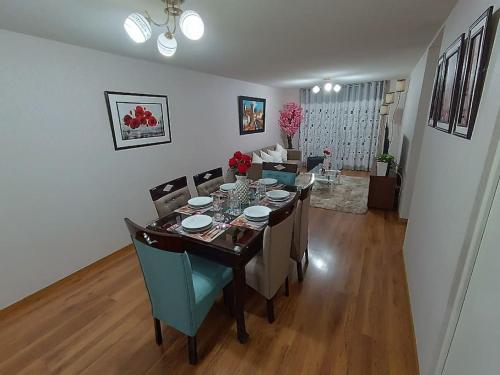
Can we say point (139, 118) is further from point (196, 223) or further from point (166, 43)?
point (196, 223)

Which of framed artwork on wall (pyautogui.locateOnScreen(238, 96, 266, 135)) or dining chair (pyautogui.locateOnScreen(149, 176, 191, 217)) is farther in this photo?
framed artwork on wall (pyautogui.locateOnScreen(238, 96, 266, 135))

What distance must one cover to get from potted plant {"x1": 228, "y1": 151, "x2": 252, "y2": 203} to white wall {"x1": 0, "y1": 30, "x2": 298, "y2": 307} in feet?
4.84

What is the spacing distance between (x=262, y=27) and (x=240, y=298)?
204cm

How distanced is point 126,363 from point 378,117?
22.0ft

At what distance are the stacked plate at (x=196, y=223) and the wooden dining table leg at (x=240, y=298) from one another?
376 mm

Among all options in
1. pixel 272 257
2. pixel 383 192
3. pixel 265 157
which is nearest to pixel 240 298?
pixel 272 257

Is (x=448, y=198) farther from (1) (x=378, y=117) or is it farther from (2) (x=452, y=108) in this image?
(1) (x=378, y=117)

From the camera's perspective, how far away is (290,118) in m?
6.59

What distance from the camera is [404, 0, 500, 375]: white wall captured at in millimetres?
980

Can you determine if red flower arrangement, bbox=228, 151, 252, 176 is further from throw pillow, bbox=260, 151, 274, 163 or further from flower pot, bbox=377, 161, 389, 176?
throw pillow, bbox=260, 151, 274, 163

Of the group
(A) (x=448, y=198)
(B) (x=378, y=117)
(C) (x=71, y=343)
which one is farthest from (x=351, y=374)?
(B) (x=378, y=117)

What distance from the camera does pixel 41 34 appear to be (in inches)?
73.7

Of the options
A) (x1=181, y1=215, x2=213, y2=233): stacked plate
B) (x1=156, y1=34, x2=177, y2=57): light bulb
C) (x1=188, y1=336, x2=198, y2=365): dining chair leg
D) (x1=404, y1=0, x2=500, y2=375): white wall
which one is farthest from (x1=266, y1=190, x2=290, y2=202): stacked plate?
(x1=156, y1=34, x2=177, y2=57): light bulb

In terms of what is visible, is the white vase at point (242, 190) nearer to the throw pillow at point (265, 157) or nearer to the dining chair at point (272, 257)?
the dining chair at point (272, 257)
